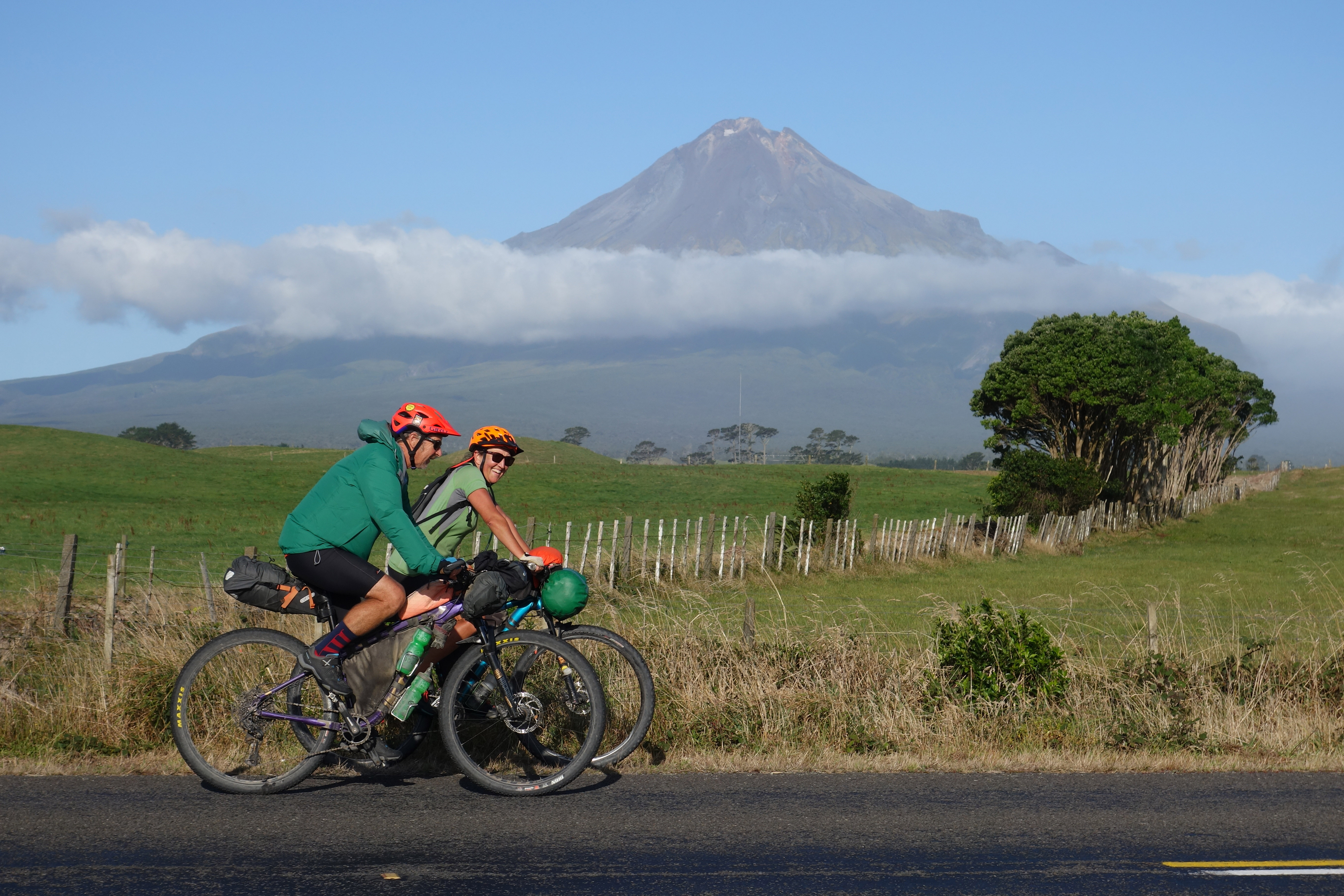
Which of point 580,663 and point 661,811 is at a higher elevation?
point 580,663

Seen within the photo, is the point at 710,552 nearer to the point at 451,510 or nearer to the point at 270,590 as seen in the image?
the point at 451,510

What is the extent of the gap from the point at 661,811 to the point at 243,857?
2.11 metres

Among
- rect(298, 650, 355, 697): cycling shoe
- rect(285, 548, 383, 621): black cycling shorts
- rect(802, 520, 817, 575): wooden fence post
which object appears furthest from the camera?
rect(802, 520, 817, 575): wooden fence post

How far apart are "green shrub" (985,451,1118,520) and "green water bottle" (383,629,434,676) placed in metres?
39.2

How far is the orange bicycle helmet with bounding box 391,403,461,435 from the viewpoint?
6.38 meters

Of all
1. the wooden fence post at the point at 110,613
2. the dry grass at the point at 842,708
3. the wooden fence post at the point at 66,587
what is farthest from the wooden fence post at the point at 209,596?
the wooden fence post at the point at 66,587

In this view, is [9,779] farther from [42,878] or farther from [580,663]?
[580,663]

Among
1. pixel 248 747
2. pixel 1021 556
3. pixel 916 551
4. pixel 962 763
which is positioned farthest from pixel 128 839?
pixel 1021 556

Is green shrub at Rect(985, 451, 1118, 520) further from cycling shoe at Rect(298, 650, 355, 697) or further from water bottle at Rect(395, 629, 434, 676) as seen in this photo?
cycling shoe at Rect(298, 650, 355, 697)

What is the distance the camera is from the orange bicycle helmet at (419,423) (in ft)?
20.9

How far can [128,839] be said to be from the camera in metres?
5.18

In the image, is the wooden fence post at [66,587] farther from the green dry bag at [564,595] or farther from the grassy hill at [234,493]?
the grassy hill at [234,493]

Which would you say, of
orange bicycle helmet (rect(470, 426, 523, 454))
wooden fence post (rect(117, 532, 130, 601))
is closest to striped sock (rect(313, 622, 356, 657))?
orange bicycle helmet (rect(470, 426, 523, 454))

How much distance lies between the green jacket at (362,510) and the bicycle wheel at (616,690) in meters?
1.19
